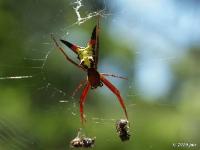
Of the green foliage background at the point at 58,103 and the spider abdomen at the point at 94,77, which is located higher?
the spider abdomen at the point at 94,77

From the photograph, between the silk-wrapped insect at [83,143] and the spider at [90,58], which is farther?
the silk-wrapped insect at [83,143]

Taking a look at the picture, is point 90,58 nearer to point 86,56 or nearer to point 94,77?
point 86,56

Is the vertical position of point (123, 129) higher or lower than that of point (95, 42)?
lower

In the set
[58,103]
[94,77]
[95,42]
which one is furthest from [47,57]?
[95,42]

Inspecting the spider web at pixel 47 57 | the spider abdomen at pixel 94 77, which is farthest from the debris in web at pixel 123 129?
the spider web at pixel 47 57

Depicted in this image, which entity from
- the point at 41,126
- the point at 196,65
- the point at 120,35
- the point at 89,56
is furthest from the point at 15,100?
the point at 89,56

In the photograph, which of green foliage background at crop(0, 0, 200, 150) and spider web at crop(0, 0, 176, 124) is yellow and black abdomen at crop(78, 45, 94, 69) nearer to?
spider web at crop(0, 0, 176, 124)

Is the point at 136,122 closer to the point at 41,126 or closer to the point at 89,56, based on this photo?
the point at 41,126

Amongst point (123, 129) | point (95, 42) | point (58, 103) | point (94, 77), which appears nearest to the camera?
point (95, 42)

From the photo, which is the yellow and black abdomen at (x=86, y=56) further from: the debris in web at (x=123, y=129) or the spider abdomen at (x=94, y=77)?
the debris in web at (x=123, y=129)

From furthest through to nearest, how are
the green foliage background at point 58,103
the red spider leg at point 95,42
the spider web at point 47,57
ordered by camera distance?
the green foliage background at point 58,103 < the spider web at point 47,57 < the red spider leg at point 95,42

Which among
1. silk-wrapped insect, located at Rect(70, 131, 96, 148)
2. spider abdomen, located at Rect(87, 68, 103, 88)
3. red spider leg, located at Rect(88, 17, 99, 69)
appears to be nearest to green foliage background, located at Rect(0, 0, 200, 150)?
spider abdomen, located at Rect(87, 68, 103, 88)
